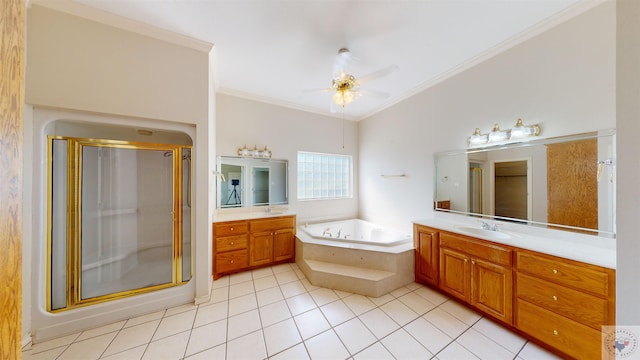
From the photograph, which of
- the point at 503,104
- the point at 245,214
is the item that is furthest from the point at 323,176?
the point at 503,104

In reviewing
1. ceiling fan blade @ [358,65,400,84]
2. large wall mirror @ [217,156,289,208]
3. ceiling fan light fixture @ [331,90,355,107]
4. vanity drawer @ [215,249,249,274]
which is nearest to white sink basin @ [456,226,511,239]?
ceiling fan blade @ [358,65,400,84]

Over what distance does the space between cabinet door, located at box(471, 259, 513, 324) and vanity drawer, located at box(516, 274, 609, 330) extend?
0.08 meters

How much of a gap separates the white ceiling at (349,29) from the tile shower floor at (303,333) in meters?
2.80

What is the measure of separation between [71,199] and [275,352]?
2395 millimetres

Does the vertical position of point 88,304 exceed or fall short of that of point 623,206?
it falls short

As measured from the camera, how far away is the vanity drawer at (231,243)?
103 inches

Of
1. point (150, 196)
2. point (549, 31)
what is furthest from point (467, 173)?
point (150, 196)

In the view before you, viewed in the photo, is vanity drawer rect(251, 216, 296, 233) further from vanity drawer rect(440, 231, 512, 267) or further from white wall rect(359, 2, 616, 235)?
vanity drawer rect(440, 231, 512, 267)

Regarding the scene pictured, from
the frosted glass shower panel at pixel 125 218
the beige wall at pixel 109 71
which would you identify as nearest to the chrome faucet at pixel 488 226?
the beige wall at pixel 109 71

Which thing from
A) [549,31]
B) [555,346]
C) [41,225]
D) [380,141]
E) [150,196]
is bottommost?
[555,346]

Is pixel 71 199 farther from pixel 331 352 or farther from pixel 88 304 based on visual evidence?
pixel 331 352

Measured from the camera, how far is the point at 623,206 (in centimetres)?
65

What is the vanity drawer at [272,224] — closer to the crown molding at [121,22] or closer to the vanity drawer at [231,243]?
the vanity drawer at [231,243]

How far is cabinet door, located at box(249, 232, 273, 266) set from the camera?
2.83 metres
